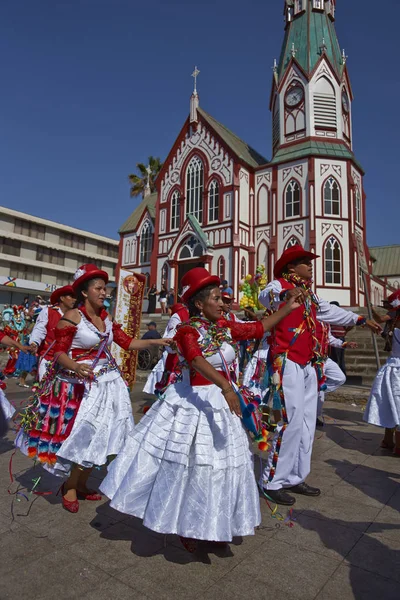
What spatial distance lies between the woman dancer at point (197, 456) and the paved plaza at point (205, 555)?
25 centimetres

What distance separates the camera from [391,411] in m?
5.19

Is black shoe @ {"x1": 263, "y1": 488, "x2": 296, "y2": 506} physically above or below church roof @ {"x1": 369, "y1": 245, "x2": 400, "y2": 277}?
below

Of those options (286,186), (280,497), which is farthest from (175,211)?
(280,497)

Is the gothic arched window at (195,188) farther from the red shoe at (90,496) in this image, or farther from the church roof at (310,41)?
the red shoe at (90,496)

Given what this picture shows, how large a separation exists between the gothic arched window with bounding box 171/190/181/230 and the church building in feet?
0.22

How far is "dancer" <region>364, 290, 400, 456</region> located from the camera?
204 inches

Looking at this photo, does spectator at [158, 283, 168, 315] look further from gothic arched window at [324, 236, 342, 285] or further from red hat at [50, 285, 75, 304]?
red hat at [50, 285, 75, 304]

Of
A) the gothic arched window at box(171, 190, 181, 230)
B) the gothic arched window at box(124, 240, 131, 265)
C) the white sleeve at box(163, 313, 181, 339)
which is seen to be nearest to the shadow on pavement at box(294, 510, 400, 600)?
the white sleeve at box(163, 313, 181, 339)

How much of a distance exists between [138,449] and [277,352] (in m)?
1.75

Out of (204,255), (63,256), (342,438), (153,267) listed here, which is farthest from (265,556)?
(63,256)

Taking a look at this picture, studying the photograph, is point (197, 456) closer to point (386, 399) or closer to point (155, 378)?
point (386, 399)

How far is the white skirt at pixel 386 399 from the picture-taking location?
515cm

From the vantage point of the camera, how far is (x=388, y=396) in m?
5.26

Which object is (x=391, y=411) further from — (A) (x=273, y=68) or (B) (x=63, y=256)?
(B) (x=63, y=256)
